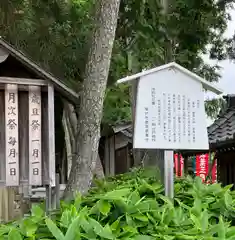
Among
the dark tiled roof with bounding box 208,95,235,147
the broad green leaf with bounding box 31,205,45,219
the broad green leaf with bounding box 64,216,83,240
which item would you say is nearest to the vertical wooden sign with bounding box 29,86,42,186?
the dark tiled roof with bounding box 208,95,235,147

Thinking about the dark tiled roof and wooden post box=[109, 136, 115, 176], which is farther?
wooden post box=[109, 136, 115, 176]

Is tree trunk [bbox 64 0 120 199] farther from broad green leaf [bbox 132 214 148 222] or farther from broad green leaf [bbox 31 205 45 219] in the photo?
broad green leaf [bbox 132 214 148 222]

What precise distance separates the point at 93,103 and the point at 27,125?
1.07m

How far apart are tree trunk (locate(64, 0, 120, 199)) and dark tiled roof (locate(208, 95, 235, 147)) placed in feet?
6.55

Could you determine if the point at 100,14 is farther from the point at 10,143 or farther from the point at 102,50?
the point at 10,143

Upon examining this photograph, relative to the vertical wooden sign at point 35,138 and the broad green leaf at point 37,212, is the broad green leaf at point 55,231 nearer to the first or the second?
the broad green leaf at point 37,212

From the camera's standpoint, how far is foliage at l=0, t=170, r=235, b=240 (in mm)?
3041

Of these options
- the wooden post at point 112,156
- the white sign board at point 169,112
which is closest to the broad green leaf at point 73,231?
the white sign board at point 169,112

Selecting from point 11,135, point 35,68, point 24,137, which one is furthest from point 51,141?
point 35,68

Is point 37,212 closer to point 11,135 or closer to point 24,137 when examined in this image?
point 11,135

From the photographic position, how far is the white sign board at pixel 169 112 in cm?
441

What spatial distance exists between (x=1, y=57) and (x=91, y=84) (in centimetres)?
133

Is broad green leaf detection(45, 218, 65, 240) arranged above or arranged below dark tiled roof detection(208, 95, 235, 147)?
below

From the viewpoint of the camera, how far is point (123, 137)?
43.9 ft
